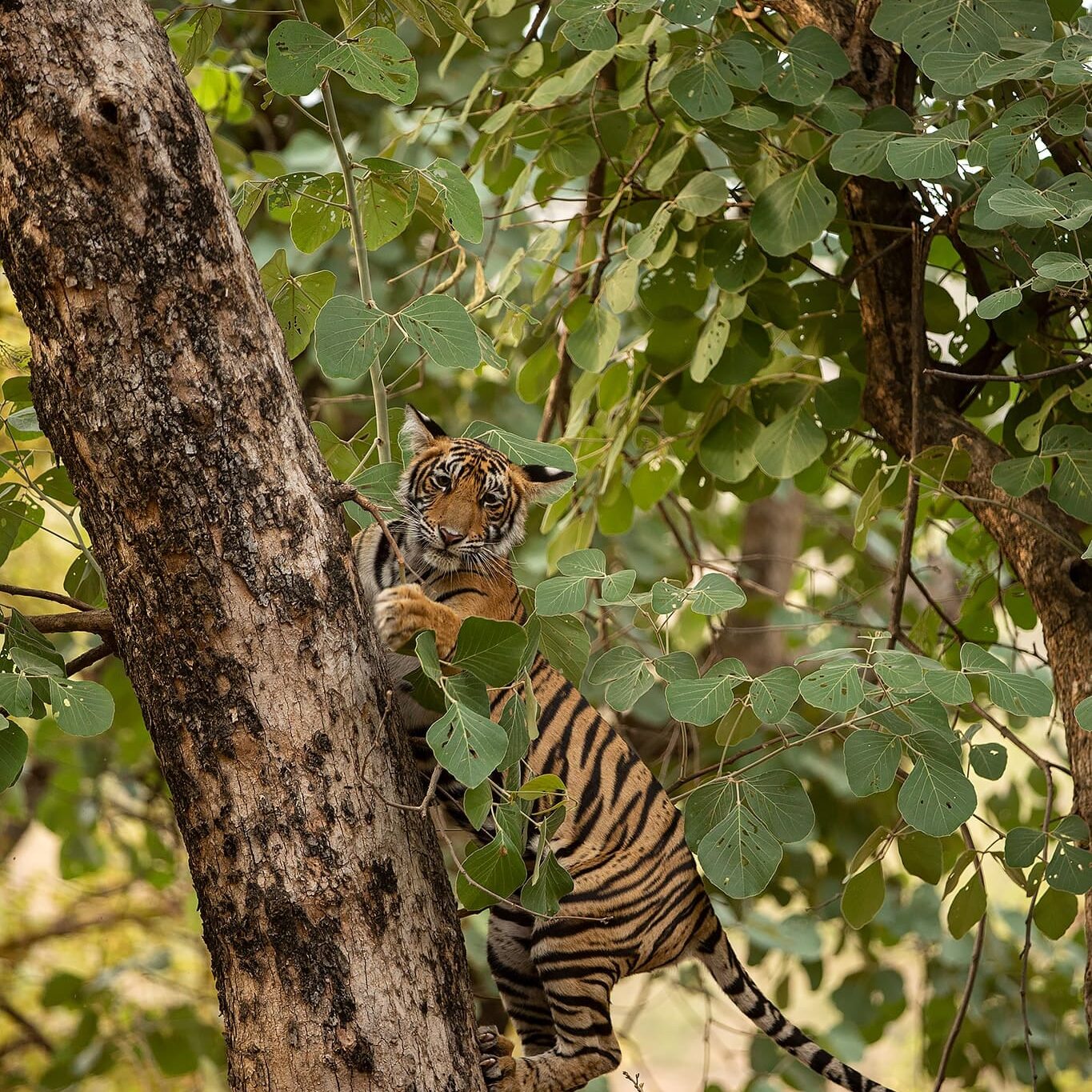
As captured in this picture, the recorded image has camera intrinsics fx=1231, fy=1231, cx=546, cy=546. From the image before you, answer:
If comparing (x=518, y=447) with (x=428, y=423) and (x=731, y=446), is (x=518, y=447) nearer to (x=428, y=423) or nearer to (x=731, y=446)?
(x=428, y=423)

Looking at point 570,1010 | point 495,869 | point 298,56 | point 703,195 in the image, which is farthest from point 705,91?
point 570,1010

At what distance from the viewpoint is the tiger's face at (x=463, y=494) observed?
8.99ft

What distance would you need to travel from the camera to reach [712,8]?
228 centimetres

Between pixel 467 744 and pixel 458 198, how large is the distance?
3.09 feet

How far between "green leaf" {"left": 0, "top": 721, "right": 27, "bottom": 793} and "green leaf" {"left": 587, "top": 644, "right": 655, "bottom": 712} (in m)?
0.90

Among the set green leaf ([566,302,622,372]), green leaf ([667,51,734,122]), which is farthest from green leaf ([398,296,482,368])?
green leaf ([566,302,622,372])

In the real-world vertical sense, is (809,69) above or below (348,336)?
above

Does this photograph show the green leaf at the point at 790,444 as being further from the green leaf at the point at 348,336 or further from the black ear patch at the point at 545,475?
the green leaf at the point at 348,336

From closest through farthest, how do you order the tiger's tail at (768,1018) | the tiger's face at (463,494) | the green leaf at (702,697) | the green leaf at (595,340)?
the green leaf at (702,697) → the tiger's tail at (768,1018) → the tiger's face at (463,494) → the green leaf at (595,340)

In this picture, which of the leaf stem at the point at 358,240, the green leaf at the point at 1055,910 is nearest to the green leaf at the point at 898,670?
the green leaf at the point at 1055,910

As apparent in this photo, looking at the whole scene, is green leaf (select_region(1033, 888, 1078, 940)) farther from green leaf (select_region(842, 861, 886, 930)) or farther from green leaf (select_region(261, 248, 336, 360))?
green leaf (select_region(261, 248, 336, 360))

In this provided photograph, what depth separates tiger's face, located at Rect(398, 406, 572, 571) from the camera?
2740mm

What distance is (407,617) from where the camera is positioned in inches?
83.0

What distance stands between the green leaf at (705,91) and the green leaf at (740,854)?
51.2 inches
